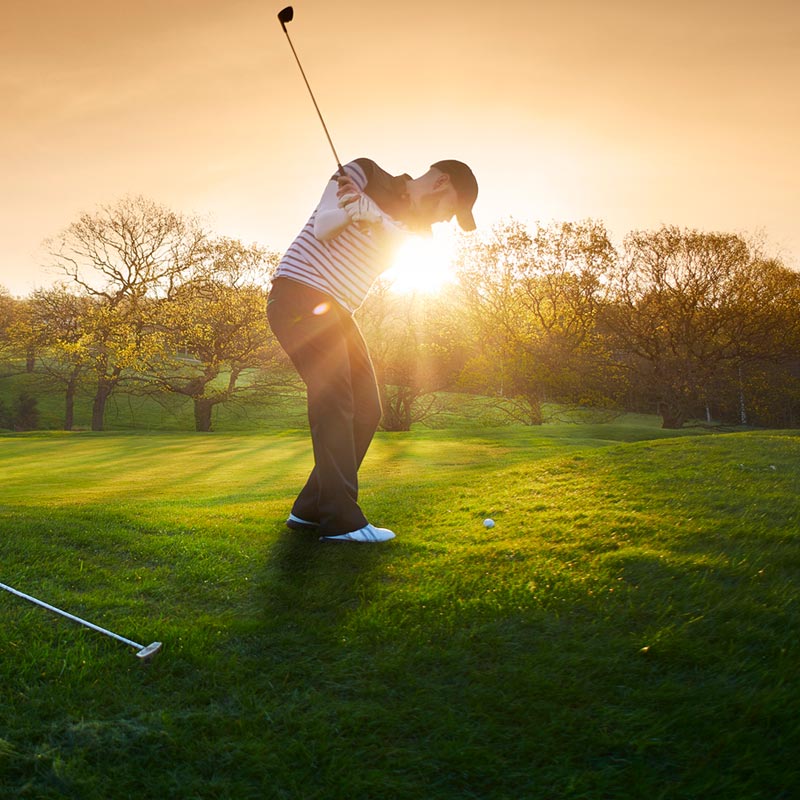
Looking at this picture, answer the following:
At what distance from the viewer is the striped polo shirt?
4.45m

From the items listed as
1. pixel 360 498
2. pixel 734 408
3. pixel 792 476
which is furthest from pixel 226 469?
pixel 734 408

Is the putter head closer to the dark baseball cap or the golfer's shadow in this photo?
the golfer's shadow

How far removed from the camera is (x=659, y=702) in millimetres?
2344

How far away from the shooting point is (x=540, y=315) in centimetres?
3409

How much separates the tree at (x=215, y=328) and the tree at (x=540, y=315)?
12292mm

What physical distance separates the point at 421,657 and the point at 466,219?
3.18m

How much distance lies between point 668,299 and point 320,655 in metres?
34.1

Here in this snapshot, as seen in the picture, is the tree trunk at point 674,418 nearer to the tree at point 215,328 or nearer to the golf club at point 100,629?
the tree at point 215,328

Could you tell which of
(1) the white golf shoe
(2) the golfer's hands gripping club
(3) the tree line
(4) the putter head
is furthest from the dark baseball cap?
(3) the tree line

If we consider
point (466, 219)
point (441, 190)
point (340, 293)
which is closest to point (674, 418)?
point (466, 219)

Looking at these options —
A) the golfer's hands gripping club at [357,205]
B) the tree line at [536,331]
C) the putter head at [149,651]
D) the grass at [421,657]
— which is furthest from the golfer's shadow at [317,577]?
the tree line at [536,331]

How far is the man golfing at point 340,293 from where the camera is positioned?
441cm

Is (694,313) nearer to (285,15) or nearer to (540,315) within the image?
(540,315)

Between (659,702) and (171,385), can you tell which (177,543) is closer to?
(659,702)
